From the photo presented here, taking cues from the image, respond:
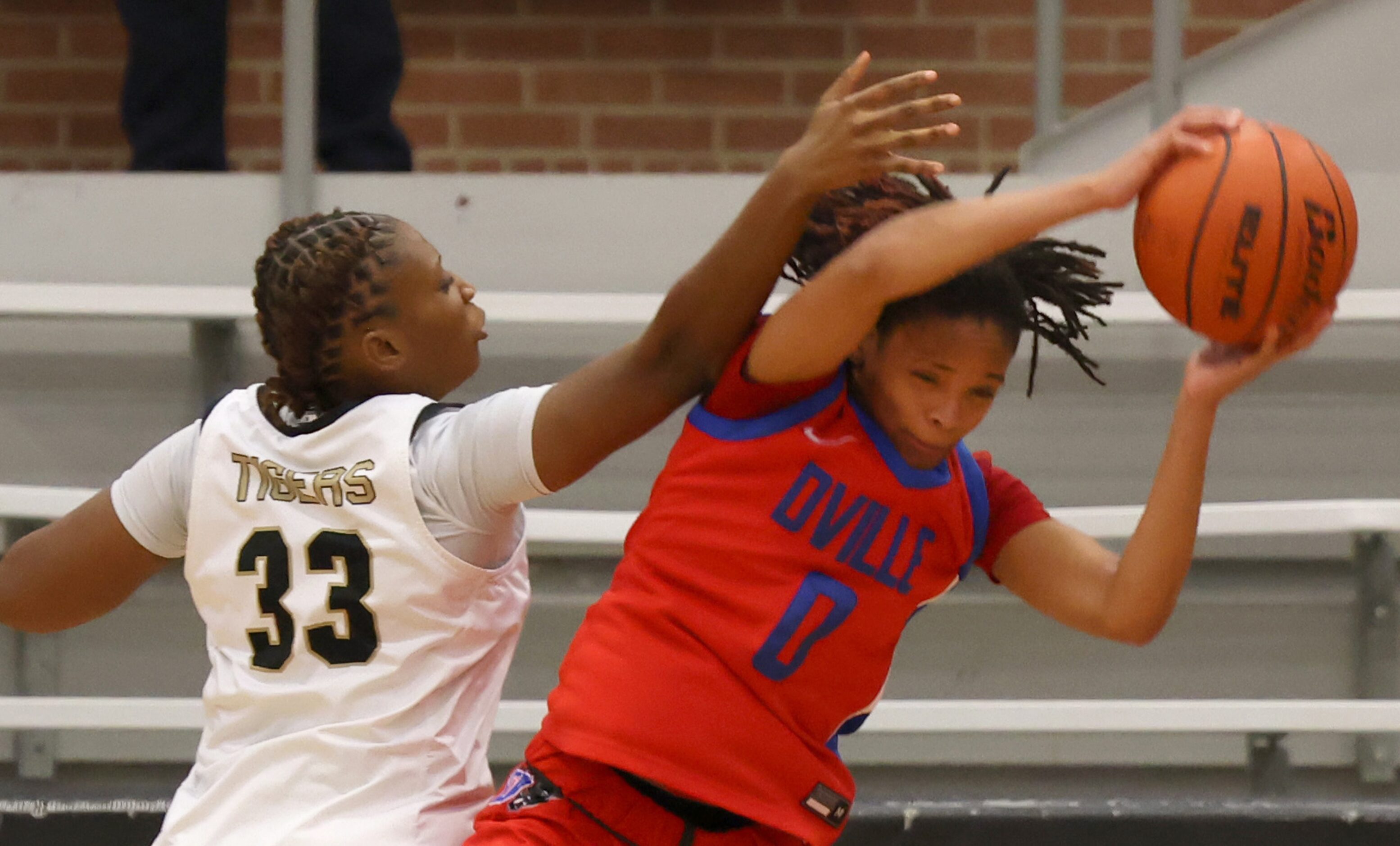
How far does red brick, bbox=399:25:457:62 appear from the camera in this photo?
3816 millimetres

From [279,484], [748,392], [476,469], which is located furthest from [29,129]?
[748,392]

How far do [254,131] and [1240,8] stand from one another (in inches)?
104

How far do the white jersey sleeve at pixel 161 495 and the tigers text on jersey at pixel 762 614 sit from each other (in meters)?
0.45

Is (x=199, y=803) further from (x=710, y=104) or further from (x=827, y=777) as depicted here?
(x=710, y=104)

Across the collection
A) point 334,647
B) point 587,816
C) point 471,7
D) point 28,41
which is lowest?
point 587,816

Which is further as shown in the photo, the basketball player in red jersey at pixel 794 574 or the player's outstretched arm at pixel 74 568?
the player's outstretched arm at pixel 74 568

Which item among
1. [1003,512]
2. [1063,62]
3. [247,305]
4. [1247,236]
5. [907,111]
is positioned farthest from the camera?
[1063,62]

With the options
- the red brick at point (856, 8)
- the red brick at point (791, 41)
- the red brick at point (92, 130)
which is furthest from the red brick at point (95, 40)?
the red brick at point (856, 8)

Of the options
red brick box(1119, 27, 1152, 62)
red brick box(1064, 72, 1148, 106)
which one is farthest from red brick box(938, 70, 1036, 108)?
red brick box(1119, 27, 1152, 62)

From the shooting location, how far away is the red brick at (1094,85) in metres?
3.85

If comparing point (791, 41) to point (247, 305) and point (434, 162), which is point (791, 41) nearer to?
point (434, 162)

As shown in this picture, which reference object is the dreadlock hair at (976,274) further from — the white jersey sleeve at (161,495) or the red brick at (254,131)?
the red brick at (254,131)

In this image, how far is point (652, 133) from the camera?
3.87m

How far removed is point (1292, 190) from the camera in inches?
50.4
